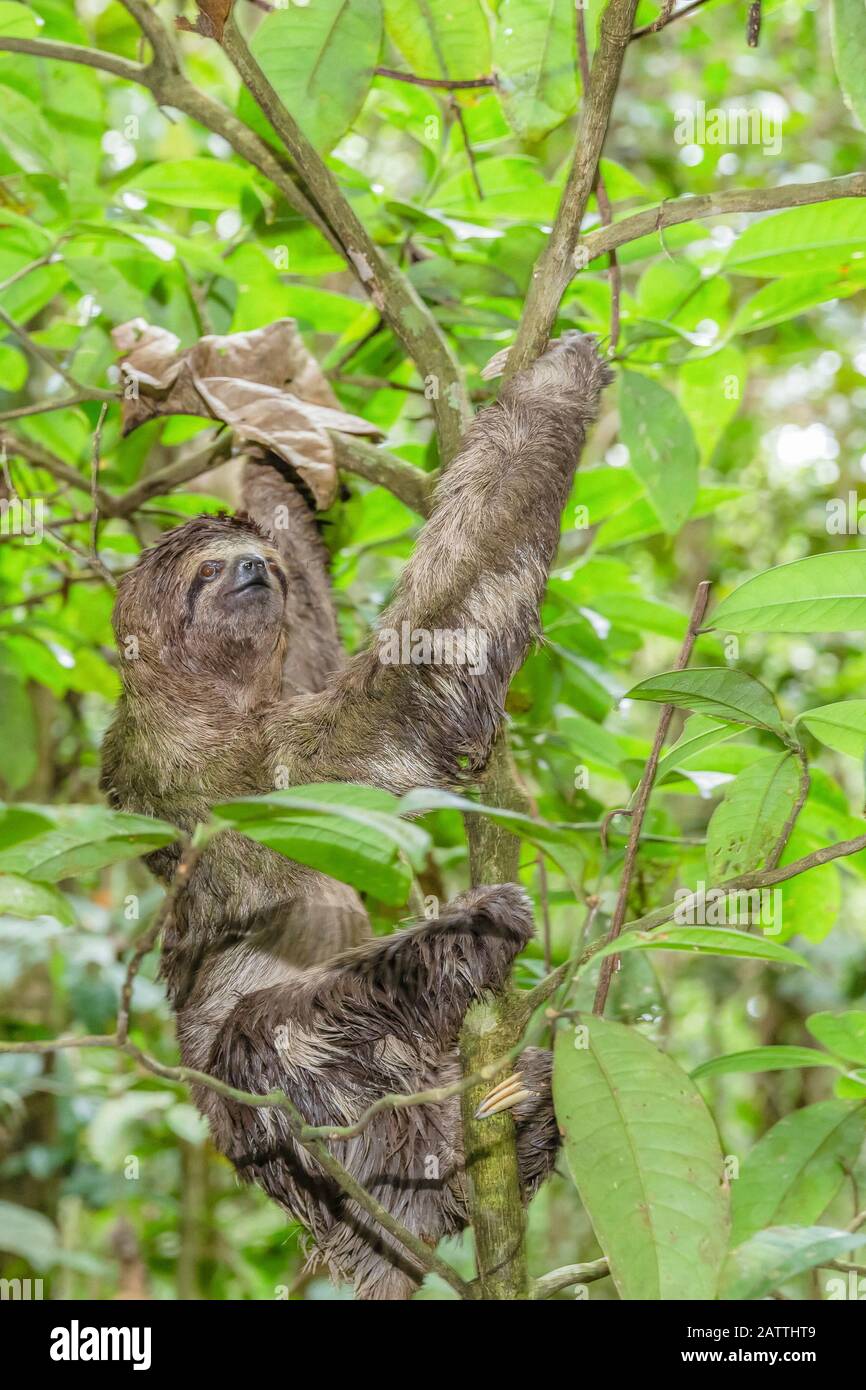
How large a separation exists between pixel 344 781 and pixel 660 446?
4.38 ft

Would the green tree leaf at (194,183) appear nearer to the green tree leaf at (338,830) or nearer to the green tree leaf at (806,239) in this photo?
the green tree leaf at (806,239)

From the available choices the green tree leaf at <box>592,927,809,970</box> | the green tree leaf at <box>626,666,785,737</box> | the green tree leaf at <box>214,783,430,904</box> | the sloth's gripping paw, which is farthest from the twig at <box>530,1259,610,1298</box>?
the sloth's gripping paw

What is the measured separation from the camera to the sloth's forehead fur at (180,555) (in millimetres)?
3930

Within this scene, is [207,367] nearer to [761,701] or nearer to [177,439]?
[177,439]

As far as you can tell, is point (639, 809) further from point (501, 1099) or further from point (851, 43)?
point (851, 43)

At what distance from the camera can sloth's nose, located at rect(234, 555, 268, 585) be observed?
3834 millimetres

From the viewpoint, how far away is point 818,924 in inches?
146

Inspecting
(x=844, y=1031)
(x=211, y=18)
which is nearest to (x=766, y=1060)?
(x=844, y=1031)

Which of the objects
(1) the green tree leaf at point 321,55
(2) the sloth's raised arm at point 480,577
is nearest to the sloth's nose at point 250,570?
(2) the sloth's raised arm at point 480,577

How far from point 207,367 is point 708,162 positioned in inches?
202

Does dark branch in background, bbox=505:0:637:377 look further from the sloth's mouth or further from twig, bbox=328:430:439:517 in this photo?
the sloth's mouth

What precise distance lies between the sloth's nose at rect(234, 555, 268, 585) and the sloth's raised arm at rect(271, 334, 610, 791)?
0.57 meters
